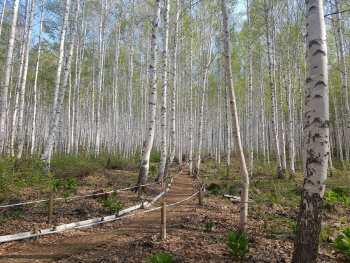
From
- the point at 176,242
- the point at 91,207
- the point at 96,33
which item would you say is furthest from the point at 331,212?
the point at 96,33

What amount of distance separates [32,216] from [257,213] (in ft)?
20.0

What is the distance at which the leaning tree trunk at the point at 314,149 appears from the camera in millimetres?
2807

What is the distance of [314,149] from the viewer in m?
2.86

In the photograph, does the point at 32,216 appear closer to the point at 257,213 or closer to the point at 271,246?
the point at 271,246

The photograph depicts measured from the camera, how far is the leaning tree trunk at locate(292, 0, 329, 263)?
281 cm

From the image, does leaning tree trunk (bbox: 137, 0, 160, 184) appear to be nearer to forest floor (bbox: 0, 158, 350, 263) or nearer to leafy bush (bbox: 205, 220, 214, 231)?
forest floor (bbox: 0, 158, 350, 263)

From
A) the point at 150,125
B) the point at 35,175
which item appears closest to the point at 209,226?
the point at 150,125

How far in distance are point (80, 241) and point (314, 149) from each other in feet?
14.9

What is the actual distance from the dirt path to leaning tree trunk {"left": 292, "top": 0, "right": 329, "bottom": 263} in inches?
121

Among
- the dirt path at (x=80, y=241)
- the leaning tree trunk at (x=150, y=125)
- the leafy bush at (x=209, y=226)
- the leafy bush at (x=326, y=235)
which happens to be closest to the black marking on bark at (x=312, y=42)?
the leafy bush at (x=326, y=235)

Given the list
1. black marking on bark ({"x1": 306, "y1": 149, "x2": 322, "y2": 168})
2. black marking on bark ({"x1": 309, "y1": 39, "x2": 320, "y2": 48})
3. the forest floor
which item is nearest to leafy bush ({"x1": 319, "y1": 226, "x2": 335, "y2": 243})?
the forest floor

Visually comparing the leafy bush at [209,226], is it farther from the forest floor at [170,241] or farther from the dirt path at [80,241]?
the dirt path at [80,241]

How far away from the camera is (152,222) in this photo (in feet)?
18.6

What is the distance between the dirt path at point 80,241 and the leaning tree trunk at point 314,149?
121 inches
